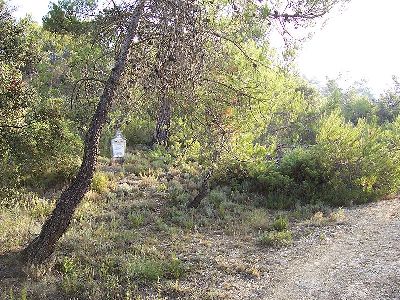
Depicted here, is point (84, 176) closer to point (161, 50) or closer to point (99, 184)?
point (161, 50)

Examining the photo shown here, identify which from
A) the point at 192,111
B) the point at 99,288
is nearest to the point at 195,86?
the point at 192,111

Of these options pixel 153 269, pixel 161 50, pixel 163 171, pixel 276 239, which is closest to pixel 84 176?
pixel 153 269

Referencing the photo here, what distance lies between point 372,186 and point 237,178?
394 cm

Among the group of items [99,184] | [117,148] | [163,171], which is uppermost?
[117,148]

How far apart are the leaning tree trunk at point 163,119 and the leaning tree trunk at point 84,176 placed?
30.5 inches

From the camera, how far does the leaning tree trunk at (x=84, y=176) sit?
6074 millimetres

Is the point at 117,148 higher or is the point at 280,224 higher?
the point at 117,148

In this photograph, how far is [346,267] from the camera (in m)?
6.96

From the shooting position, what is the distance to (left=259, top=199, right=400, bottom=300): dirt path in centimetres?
609

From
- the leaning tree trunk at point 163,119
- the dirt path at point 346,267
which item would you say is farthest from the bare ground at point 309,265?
the leaning tree trunk at point 163,119

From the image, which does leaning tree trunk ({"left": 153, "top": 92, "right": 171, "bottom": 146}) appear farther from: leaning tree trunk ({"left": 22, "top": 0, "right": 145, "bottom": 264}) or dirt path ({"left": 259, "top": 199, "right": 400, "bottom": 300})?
dirt path ({"left": 259, "top": 199, "right": 400, "bottom": 300})

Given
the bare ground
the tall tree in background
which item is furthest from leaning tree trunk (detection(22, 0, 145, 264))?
the bare ground

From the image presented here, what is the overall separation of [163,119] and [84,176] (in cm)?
555

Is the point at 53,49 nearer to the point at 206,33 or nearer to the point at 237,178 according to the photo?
the point at 237,178
